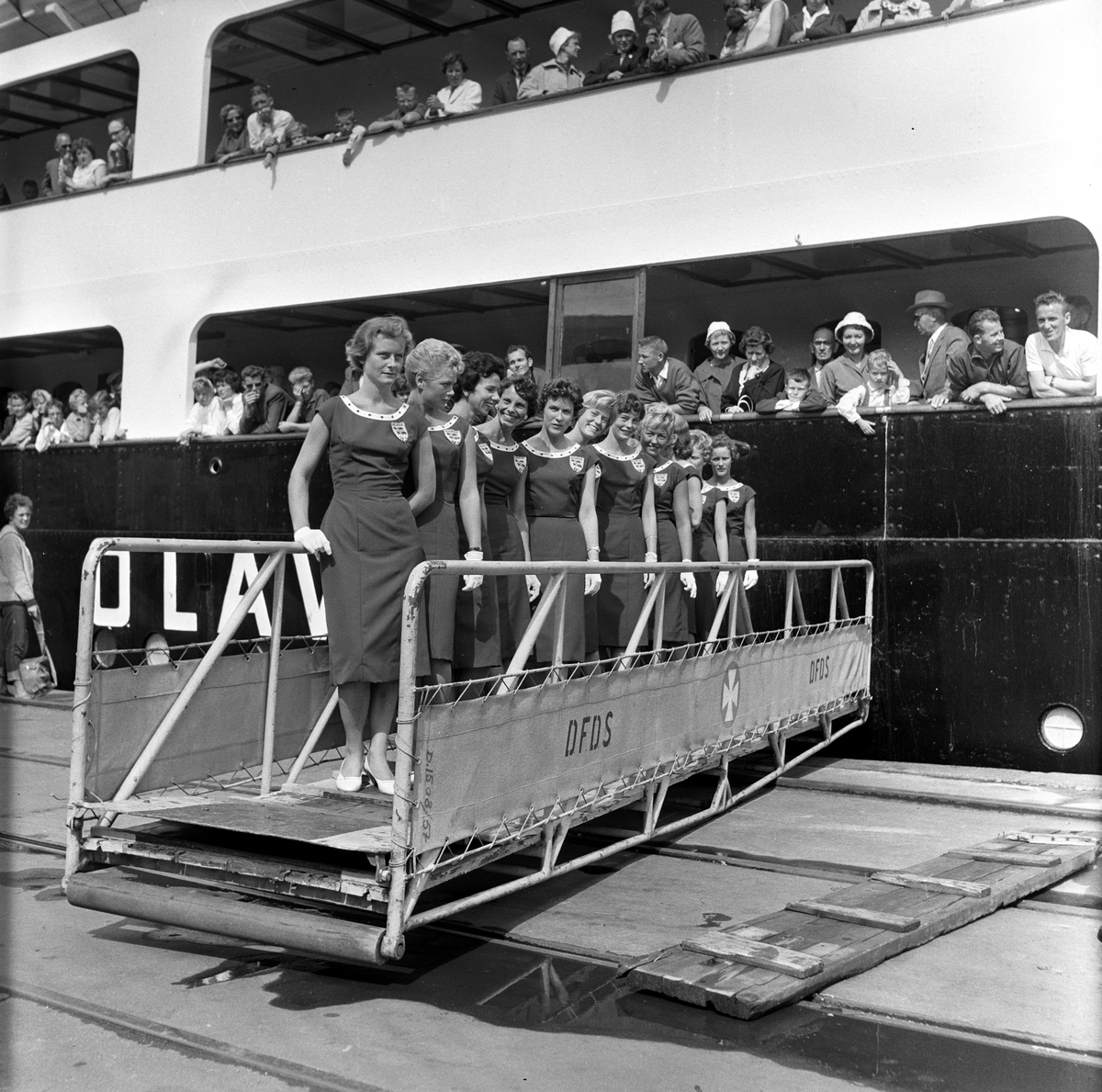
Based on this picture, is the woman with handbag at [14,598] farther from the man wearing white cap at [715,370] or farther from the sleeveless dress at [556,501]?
the sleeveless dress at [556,501]

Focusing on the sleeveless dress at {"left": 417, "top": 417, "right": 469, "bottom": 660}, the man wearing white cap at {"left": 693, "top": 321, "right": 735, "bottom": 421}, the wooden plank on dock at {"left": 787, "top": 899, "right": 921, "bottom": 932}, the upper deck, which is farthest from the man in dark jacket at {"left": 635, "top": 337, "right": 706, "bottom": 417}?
the wooden plank on dock at {"left": 787, "top": 899, "right": 921, "bottom": 932}

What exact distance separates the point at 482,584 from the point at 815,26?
5354 millimetres

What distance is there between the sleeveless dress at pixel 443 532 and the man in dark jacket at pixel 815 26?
15.5ft

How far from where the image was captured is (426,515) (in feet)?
17.5

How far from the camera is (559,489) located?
260 inches

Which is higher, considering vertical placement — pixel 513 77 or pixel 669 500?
pixel 513 77

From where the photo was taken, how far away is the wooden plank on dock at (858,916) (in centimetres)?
441

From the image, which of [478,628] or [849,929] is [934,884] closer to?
[849,929]

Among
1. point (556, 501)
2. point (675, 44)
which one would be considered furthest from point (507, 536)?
point (675, 44)

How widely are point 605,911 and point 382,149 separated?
24.7 feet

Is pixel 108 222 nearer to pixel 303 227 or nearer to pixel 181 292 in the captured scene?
pixel 181 292

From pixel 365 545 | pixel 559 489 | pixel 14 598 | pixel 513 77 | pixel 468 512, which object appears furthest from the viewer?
pixel 14 598

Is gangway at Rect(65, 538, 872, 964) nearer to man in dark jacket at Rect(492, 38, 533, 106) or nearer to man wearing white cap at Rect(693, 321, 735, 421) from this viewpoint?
man wearing white cap at Rect(693, 321, 735, 421)

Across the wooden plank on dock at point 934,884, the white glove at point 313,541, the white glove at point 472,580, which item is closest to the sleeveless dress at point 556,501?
the white glove at point 472,580
